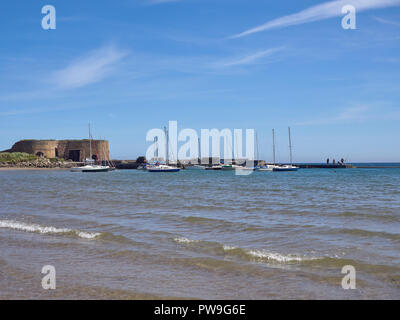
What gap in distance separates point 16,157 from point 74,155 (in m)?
18.9

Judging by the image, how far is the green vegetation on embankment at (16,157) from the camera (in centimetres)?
11375

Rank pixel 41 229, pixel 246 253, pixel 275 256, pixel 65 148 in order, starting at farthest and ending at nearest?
pixel 65 148
pixel 41 229
pixel 246 253
pixel 275 256

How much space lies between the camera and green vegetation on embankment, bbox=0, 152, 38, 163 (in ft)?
373

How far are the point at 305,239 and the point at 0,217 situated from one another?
12.0 m

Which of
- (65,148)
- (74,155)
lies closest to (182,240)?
(74,155)

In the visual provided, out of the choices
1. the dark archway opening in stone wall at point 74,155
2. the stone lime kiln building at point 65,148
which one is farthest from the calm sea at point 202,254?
the dark archway opening in stone wall at point 74,155

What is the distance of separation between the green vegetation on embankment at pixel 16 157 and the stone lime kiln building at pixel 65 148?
15.0 feet

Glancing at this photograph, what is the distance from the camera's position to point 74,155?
132000mm

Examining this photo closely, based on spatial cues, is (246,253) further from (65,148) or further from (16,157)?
(65,148)

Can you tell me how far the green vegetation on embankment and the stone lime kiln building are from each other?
4567 millimetres

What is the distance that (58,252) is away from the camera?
9570 millimetres

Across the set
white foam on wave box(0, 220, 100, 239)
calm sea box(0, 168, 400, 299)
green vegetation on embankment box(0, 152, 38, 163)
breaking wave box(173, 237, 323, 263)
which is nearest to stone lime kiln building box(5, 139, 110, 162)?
green vegetation on embankment box(0, 152, 38, 163)

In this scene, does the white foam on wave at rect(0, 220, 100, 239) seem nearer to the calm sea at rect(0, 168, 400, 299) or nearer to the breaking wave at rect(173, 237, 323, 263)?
the calm sea at rect(0, 168, 400, 299)
